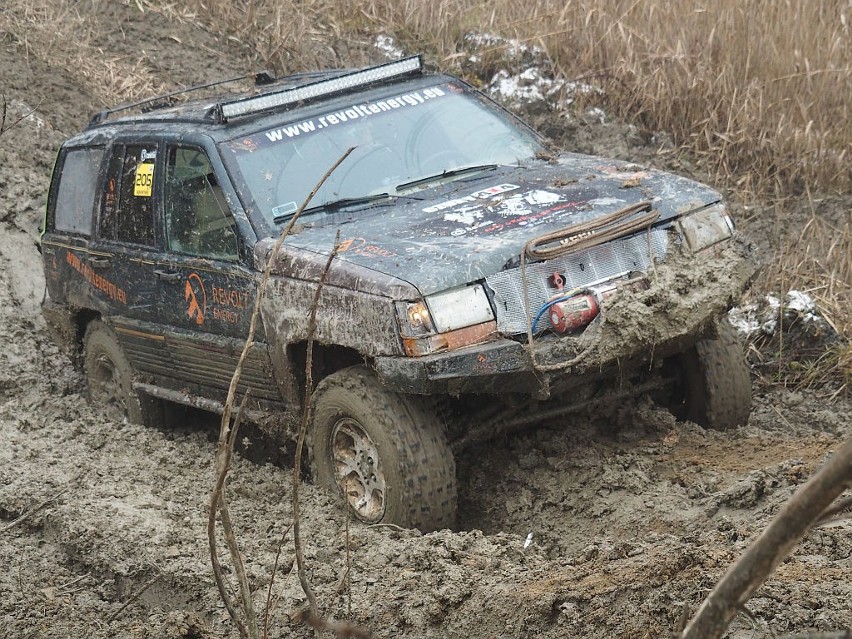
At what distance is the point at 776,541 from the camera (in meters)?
1.63

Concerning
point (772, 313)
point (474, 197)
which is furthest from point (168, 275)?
point (772, 313)

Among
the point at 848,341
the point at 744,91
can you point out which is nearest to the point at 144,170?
the point at 848,341

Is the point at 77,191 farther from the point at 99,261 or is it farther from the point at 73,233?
the point at 99,261

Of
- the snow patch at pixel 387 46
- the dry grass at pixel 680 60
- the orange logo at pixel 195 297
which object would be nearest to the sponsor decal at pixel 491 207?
the orange logo at pixel 195 297

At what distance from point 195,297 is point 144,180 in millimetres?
823

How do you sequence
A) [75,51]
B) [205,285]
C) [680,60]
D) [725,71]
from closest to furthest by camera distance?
[205,285], [725,71], [680,60], [75,51]

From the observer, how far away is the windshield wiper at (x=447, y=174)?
548 centimetres

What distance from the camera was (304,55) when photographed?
10977 mm

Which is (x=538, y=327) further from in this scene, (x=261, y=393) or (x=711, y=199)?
(x=261, y=393)

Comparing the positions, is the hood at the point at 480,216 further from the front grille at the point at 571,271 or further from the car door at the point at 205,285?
the car door at the point at 205,285

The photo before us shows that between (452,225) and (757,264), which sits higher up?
(452,225)

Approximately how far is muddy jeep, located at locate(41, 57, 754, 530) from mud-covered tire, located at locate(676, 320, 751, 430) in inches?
0.4

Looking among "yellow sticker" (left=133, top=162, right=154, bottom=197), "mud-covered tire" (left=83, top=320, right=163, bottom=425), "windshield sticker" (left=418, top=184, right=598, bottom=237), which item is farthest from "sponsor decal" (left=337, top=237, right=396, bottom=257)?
"mud-covered tire" (left=83, top=320, right=163, bottom=425)

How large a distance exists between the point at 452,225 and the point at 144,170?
1973 millimetres
